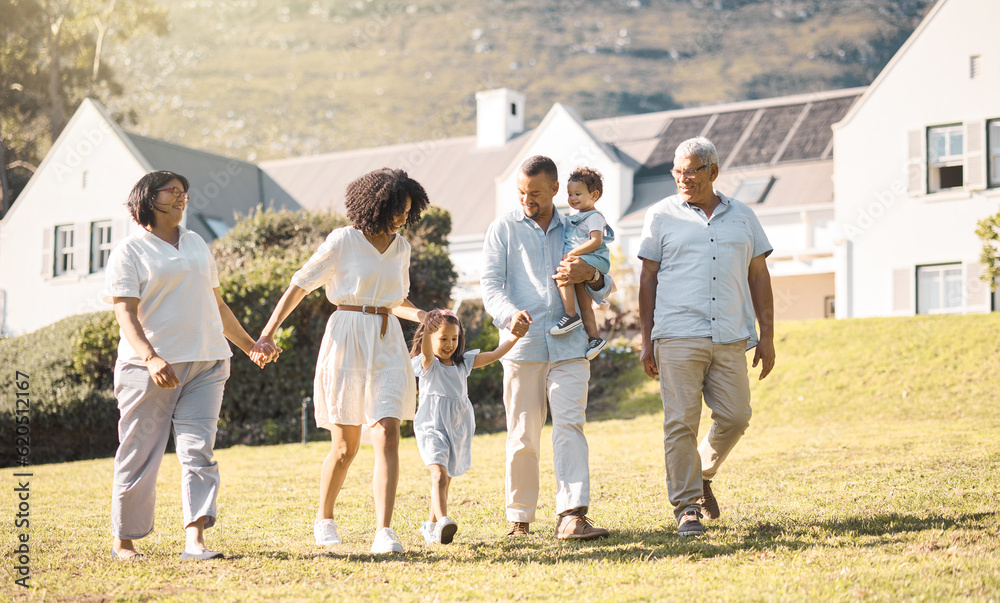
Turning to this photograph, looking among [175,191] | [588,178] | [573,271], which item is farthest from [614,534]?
[175,191]

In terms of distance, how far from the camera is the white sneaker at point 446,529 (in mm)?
5293

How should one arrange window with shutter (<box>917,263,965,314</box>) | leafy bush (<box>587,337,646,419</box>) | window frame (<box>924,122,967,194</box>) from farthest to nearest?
window frame (<box>924,122,967,194</box>) → window with shutter (<box>917,263,965,314</box>) → leafy bush (<box>587,337,646,419</box>)

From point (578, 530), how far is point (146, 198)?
2.97 m

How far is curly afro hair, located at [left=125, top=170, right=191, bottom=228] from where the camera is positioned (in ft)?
17.1

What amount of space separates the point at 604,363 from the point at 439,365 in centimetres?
Answer: 1192

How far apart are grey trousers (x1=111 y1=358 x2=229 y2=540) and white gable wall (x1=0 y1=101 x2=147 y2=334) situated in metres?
22.9

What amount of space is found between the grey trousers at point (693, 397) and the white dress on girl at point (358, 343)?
4.90 ft

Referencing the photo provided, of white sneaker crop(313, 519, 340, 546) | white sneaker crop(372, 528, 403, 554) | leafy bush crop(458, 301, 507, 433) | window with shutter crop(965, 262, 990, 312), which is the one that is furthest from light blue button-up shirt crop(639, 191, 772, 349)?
window with shutter crop(965, 262, 990, 312)

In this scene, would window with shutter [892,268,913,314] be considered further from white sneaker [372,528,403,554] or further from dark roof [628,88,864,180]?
white sneaker [372,528,403,554]

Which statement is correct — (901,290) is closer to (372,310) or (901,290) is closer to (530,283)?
(530,283)

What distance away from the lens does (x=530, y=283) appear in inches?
225

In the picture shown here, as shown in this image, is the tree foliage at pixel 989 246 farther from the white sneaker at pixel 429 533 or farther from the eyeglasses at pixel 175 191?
the eyeglasses at pixel 175 191

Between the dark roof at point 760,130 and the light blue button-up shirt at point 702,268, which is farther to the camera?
the dark roof at point 760,130

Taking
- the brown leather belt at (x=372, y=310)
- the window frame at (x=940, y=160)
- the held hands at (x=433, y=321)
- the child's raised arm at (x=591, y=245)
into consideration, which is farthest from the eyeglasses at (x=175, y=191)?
the window frame at (x=940, y=160)
